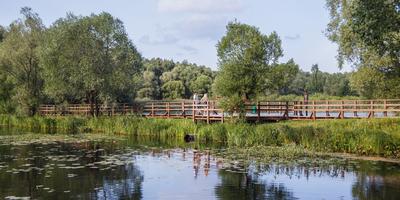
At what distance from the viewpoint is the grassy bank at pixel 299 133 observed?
89.5ft

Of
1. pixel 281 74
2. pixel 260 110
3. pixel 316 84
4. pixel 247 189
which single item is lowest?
pixel 247 189

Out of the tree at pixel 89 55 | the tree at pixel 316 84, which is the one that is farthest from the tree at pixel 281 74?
the tree at pixel 316 84

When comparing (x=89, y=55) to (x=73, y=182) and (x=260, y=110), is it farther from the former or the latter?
(x=73, y=182)

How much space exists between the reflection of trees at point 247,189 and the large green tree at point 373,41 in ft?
39.5

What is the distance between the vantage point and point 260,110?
1517 inches

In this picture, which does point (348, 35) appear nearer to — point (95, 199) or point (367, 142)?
point (367, 142)

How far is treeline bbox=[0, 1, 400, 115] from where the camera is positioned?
40938 millimetres

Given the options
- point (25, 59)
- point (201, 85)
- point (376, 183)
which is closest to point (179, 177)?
point (376, 183)

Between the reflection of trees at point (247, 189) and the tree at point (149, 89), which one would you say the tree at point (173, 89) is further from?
the reflection of trees at point (247, 189)

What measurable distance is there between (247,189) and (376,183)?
5.63 m

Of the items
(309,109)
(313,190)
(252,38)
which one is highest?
(252,38)

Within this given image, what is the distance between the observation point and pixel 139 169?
23812mm

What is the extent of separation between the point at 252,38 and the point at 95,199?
27401 millimetres

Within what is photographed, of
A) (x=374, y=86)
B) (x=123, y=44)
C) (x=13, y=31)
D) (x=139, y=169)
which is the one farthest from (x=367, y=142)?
(x=13, y=31)
